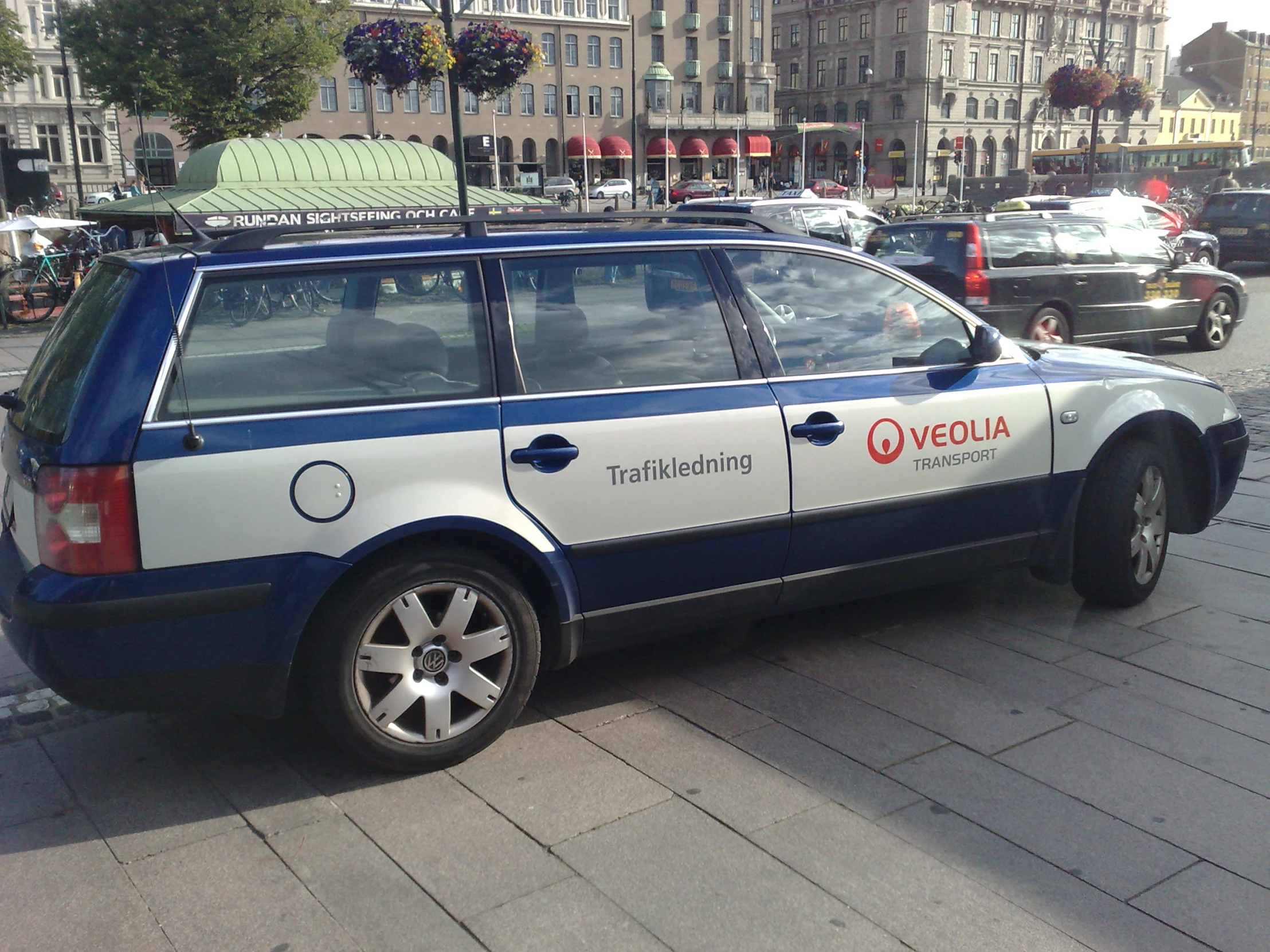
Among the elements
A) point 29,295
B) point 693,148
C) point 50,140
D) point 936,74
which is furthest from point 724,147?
point 29,295

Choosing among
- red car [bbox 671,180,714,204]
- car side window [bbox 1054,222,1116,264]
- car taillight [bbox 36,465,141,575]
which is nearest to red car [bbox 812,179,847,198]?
red car [bbox 671,180,714,204]

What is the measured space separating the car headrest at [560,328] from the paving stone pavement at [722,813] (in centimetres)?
133

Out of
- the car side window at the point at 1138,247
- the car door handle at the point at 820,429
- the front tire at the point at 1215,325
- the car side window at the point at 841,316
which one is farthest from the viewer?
the front tire at the point at 1215,325

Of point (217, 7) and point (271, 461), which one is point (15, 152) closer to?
point (217, 7)

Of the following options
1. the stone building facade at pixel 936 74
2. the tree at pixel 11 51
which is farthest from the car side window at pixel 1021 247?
the stone building facade at pixel 936 74

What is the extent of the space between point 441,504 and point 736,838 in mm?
1310

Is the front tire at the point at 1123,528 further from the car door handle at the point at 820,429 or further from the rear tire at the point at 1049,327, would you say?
the rear tire at the point at 1049,327

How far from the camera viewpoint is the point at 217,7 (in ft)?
121

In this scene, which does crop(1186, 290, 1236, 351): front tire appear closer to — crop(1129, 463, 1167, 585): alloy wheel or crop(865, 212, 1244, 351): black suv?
crop(865, 212, 1244, 351): black suv

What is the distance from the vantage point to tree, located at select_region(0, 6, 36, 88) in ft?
107

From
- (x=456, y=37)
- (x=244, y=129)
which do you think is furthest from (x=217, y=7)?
(x=456, y=37)

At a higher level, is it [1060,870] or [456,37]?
[456,37]

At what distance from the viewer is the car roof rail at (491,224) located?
3666 millimetres

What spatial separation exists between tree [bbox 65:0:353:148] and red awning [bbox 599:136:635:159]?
1784 inches
